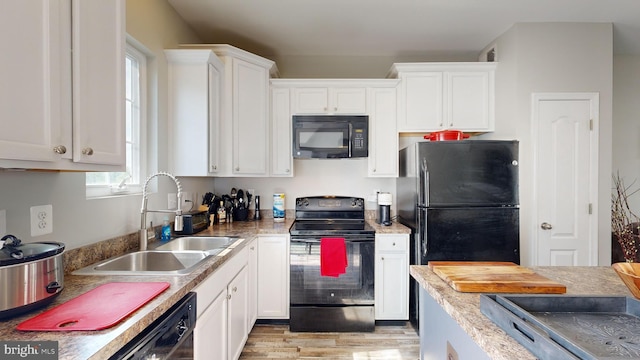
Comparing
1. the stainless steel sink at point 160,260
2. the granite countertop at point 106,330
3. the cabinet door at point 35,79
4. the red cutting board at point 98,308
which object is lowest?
the stainless steel sink at point 160,260

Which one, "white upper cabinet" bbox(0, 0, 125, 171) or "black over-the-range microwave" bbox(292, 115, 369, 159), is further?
"black over-the-range microwave" bbox(292, 115, 369, 159)

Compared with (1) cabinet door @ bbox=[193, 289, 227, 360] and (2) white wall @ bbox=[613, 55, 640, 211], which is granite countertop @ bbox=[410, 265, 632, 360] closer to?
(1) cabinet door @ bbox=[193, 289, 227, 360]

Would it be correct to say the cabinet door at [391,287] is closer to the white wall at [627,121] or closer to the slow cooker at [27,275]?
the slow cooker at [27,275]

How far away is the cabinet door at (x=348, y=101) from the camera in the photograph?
2.76 meters

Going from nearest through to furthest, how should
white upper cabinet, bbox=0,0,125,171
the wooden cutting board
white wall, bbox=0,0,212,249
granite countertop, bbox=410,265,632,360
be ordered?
granite countertop, bbox=410,265,632,360
white upper cabinet, bbox=0,0,125,171
the wooden cutting board
white wall, bbox=0,0,212,249

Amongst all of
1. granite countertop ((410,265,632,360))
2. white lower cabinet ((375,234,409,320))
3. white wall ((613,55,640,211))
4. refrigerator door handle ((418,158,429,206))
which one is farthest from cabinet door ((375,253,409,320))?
white wall ((613,55,640,211))

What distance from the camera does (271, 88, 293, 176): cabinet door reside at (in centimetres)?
277

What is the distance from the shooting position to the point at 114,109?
1178 mm

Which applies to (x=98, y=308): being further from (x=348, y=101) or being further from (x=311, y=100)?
(x=348, y=101)

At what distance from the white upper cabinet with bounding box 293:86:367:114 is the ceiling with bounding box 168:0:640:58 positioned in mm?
508

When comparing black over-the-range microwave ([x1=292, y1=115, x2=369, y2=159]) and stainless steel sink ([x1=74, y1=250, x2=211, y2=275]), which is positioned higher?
black over-the-range microwave ([x1=292, y1=115, x2=369, y2=159])

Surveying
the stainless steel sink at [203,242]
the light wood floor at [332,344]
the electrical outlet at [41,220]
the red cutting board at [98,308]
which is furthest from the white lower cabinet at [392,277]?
the electrical outlet at [41,220]

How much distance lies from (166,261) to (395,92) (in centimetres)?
242

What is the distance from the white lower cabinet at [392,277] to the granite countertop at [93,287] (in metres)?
1.19
